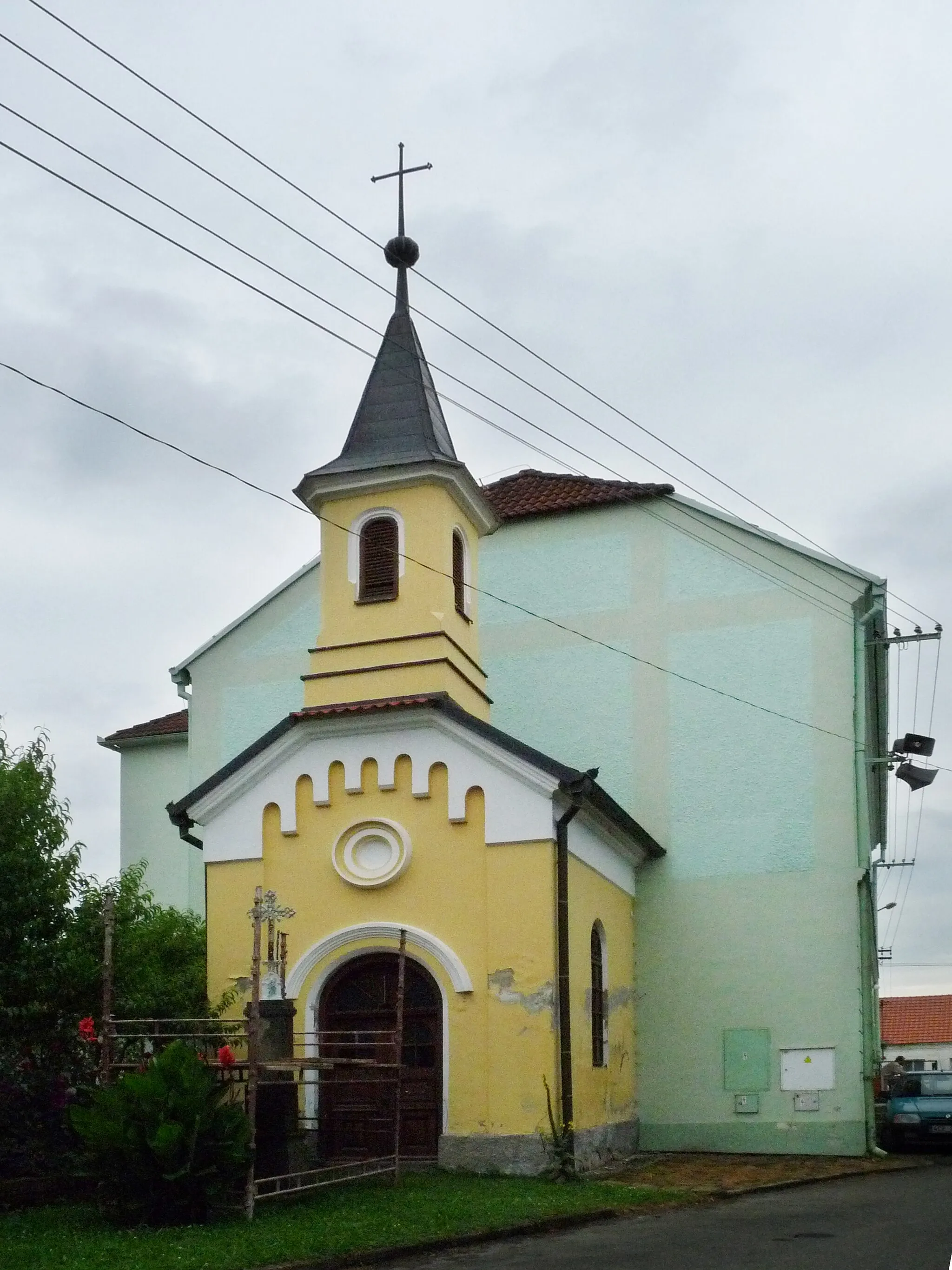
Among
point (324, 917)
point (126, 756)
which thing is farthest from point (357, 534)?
point (126, 756)

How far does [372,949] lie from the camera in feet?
60.3

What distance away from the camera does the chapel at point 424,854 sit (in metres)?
17.5

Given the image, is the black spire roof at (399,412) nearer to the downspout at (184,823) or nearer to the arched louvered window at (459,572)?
the arched louvered window at (459,572)

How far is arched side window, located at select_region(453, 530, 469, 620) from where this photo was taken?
2072 centimetres

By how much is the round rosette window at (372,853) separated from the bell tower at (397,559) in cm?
181

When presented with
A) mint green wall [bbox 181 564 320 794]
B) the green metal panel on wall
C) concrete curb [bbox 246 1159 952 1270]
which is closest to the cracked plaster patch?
concrete curb [bbox 246 1159 952 1270]

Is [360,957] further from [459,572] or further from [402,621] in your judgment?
[459,572]

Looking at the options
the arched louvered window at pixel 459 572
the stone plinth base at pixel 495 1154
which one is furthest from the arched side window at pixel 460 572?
the stone plinth base at pixel 495 1154

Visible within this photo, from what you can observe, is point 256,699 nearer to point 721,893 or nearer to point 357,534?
point 357,534

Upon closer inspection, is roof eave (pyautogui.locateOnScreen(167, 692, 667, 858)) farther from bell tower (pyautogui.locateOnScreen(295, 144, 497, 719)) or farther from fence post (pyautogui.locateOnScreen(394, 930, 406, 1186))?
fence post (pyautogui.locateOnScreen(394, 930, 406, 1186))

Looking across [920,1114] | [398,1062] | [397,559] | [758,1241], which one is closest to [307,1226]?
[398,1062]

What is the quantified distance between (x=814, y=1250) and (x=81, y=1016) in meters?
8.54

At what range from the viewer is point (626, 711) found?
76.6 ft

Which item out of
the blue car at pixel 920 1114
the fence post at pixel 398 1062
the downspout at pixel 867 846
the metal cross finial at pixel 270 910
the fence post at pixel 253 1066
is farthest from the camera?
the blue car at pixel 920 1114
